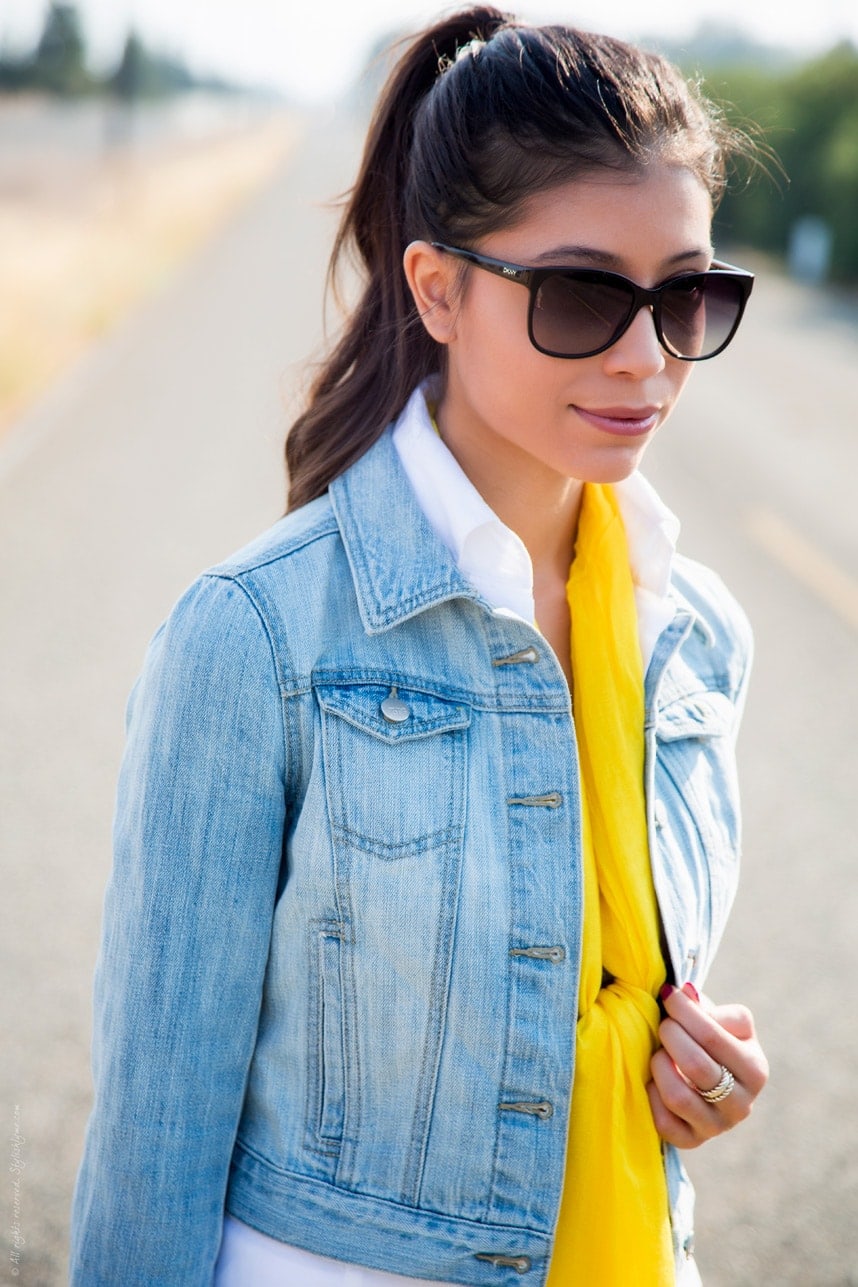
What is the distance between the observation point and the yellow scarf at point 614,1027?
1567 millimetres

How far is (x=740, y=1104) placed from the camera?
5.35 ft

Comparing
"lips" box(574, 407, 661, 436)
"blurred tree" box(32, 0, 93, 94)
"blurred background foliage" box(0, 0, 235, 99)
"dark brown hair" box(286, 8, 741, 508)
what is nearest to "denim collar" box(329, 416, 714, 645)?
"dark brown hair" box(286, 8, 741, 508)

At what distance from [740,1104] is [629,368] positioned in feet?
3.24

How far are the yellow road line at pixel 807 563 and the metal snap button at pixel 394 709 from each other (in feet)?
17.8

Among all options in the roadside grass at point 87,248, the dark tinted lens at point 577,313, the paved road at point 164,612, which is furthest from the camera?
Result: the roadside grass at point 87,248

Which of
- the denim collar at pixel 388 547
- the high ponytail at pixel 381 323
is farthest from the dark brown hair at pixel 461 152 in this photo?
the denim collar at pixel 388 547

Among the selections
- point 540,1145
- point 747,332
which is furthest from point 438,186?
point 747,332

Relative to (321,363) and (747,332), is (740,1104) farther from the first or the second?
(747,332)

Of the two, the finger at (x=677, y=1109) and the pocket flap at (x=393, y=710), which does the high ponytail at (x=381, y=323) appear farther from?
the finger at (x=677, y=1109)

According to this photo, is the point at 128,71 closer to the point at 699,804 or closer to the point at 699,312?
the point at 699,312

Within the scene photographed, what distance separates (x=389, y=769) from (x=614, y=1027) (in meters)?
0.45

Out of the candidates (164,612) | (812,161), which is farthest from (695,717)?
(812,161)

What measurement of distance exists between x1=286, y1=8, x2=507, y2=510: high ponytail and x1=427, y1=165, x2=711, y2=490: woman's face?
15cm

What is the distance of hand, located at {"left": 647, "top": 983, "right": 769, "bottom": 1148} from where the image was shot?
62.5 inches
